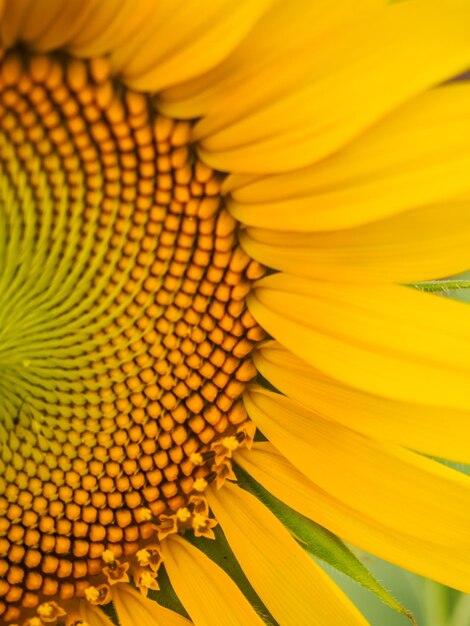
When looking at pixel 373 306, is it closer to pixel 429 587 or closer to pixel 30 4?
pixel 30 4

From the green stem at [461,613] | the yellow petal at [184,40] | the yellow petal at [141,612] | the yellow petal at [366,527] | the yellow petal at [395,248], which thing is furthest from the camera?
the green stem at [461,613]

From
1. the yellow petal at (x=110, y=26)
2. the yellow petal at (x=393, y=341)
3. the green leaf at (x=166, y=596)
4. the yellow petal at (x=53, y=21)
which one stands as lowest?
the green leaf at (x=166, y=596)

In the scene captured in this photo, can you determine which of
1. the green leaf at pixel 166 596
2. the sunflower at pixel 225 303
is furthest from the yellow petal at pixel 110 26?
the green leaf at pixel 166 596

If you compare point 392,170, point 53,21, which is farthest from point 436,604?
point 53,21

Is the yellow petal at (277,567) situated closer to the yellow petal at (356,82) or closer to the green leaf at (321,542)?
the green leaf at (321,542)

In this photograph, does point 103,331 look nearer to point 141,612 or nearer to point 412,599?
point 141,612

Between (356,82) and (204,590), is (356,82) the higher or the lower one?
the higher one
